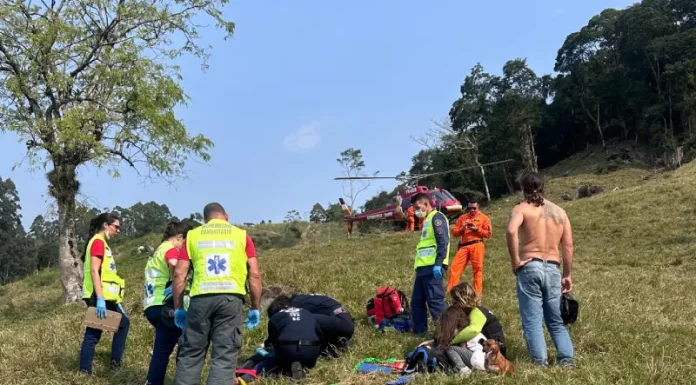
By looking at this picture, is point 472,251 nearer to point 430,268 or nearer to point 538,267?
point 430,268

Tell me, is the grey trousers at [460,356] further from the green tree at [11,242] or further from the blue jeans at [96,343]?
the green tree at [11,242]

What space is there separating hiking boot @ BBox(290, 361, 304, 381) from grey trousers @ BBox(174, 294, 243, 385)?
37.0 inches

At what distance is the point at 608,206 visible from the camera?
21516 mm

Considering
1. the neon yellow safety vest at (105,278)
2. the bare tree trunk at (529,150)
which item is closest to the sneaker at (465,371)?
the neon yellow safety vest at (105,278)

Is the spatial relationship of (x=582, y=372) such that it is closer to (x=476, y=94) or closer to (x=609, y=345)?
(x=609, y=345)

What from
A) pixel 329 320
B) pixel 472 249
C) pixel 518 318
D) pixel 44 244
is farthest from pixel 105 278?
pixel 44 244

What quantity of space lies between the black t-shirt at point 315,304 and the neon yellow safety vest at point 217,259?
1918mm

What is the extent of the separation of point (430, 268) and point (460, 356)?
1.79 meters

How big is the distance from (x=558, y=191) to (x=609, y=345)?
33.7m

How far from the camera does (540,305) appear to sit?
5113mm

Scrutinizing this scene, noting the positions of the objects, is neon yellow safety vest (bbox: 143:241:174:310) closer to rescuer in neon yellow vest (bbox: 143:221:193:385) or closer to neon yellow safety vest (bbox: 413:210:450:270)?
rescuer in neon yellow vest (bbox: 143:221:193:385)

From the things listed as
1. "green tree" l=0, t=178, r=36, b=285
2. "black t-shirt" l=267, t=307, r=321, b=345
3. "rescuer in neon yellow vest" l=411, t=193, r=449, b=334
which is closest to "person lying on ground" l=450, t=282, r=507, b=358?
"rescuer in neon yellow vest" l=411, t=193, r=449, b=334

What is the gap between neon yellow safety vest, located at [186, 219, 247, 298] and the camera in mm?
4625

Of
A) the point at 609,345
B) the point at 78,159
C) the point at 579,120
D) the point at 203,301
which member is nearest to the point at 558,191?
the point at 579,120
